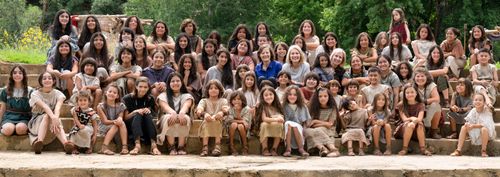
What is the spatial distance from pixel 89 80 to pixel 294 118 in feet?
8.57

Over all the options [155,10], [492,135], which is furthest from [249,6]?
[492,135]

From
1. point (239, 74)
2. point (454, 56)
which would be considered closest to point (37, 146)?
point (239, 74)

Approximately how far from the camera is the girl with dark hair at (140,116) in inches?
336

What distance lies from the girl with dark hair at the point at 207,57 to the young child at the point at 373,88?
2.21 meters

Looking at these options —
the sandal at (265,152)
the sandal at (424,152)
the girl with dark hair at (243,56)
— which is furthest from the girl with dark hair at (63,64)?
the sandal at (424,152)

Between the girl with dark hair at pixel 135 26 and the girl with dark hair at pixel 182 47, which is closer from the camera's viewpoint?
the girl with dark hair at pixel 182 47

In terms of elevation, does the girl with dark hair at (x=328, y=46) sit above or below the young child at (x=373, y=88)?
above

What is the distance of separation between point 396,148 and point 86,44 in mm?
4434

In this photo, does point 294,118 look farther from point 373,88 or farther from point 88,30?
point 88,30

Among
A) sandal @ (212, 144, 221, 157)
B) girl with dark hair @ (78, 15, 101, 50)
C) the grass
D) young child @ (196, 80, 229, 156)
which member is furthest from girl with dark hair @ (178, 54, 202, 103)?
the grass

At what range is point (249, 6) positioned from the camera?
31672 mm

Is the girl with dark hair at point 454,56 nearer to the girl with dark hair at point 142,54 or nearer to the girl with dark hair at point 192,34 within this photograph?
the girl with dark hair at point 192,34

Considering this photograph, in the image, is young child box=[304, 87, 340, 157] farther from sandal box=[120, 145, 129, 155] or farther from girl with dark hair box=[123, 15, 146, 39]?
girl with dark hair box=[123, 15, 146, 39]

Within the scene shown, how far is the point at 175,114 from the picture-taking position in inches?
336
